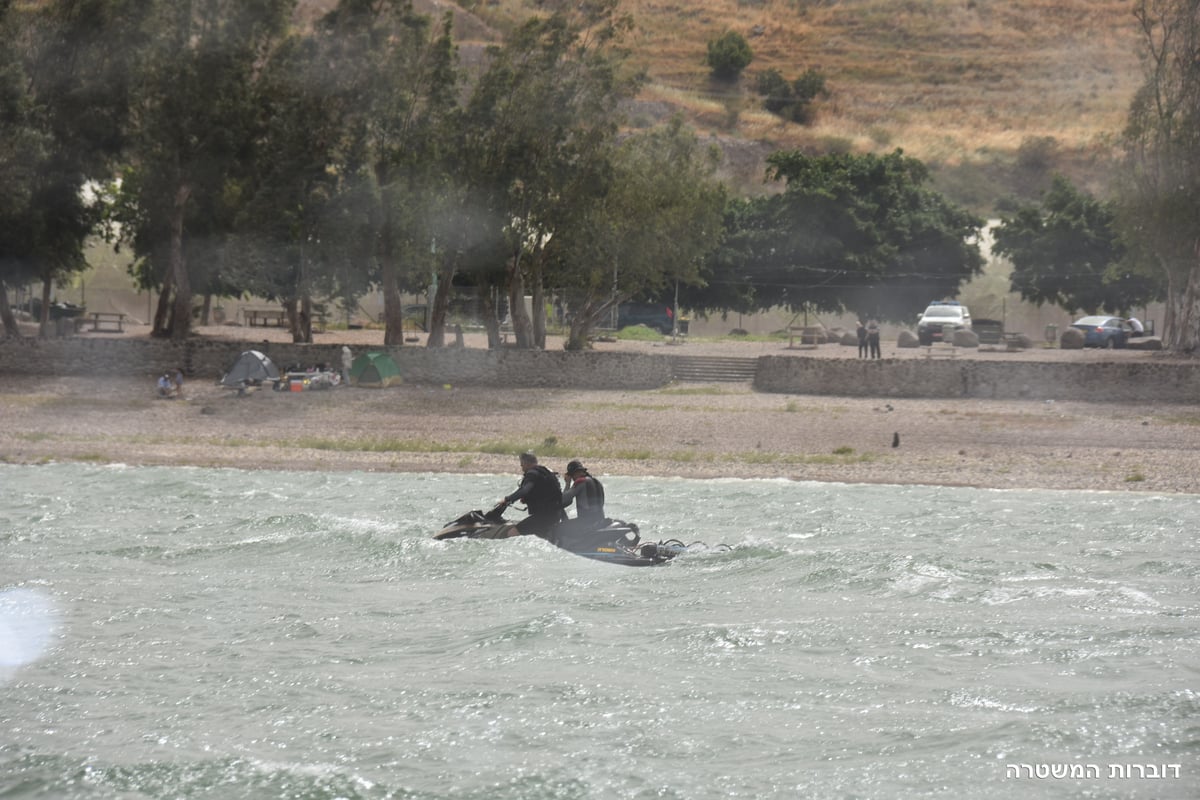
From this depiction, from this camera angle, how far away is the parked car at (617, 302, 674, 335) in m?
62.2

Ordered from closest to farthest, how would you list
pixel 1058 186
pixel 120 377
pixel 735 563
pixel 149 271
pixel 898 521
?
pixel 735 563 → pixel 898 521 → pixel 120 377 → pixel 149 271 → pixel 1058 186

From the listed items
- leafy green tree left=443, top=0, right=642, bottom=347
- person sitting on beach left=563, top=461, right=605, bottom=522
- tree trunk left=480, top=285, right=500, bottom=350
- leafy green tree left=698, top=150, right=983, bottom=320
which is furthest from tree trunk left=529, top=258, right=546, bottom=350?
person sitting on beach left=563, top=461, right=605, bottom=522

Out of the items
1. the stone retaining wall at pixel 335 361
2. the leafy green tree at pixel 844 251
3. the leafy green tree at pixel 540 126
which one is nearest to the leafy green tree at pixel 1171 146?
the leafy green tree at pixel 540 126

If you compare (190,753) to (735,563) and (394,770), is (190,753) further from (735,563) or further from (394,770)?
(735,563)

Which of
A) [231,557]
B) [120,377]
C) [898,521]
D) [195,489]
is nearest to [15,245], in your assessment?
[120,377]

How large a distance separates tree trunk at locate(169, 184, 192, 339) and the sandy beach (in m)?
3.21

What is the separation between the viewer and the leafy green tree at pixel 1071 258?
212ft

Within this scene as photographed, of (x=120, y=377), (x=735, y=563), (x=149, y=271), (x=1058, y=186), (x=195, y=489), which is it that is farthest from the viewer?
(x=1058, y=186)

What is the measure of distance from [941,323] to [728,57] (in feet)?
269

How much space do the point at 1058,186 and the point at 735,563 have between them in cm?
5513

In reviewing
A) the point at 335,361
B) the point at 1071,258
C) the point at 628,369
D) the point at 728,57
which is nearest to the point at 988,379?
the point at 628,369

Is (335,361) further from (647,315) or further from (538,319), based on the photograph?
(647,315)

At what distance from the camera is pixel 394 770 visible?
436 inches

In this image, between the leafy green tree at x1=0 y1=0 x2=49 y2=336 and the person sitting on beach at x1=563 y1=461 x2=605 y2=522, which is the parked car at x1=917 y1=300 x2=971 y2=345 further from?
the person sitting on beach at x1=563 y1=461 x2=605 y2=522
